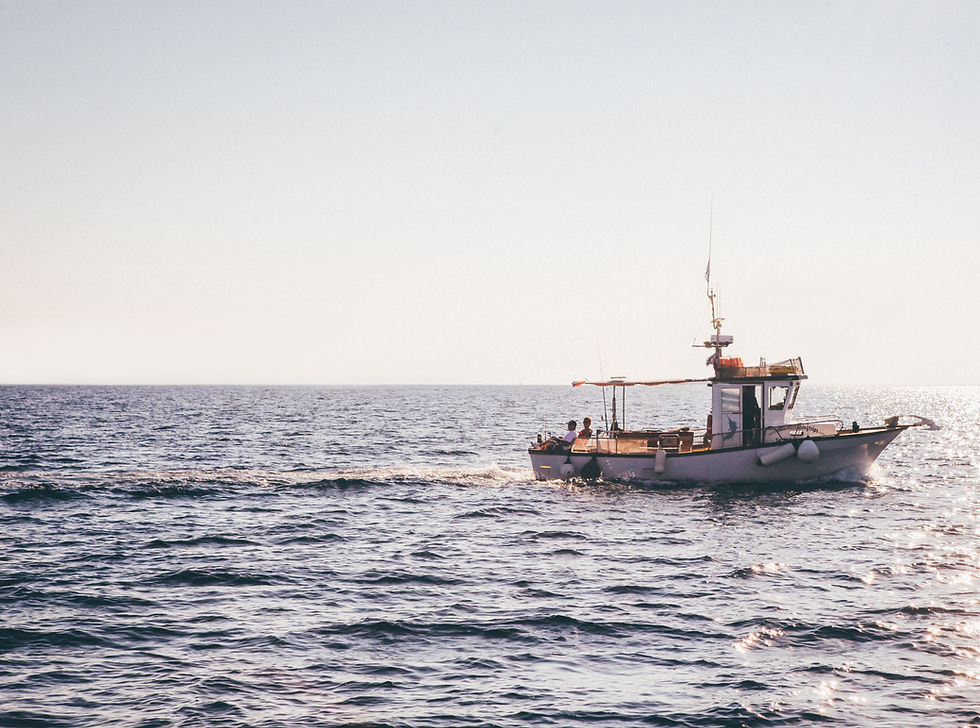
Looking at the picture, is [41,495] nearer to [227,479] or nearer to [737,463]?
[227,479]

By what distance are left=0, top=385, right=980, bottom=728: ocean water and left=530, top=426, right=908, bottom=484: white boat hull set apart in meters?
0.65

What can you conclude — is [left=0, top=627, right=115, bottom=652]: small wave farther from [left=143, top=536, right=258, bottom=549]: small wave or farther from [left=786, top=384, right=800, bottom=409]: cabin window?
[left=786, top=384, right=800, bottom=409]: cabin window

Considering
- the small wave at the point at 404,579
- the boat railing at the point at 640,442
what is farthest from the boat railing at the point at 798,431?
the small wave at the point at 404,579

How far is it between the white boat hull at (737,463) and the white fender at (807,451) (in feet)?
0.31

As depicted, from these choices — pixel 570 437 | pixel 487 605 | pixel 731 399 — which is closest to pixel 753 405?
pixel 731 399

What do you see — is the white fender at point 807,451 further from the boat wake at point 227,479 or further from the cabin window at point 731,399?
the boat wake at point 227,479

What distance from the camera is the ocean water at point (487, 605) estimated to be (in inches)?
456

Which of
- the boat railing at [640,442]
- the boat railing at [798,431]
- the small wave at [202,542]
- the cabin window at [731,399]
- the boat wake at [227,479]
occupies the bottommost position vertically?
the small wave at [202,542]

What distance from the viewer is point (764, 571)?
19062 millimetres

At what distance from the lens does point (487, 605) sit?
645 inches

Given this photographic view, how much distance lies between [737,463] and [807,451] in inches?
100

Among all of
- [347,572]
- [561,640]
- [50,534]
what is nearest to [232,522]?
[50,534]

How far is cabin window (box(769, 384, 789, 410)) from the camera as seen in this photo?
3216 cm

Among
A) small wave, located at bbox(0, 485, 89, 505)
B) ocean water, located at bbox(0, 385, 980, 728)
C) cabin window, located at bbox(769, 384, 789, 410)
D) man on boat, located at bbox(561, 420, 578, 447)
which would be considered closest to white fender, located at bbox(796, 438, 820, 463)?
ocean water, located at bbox(0, 385, 980, 728)
